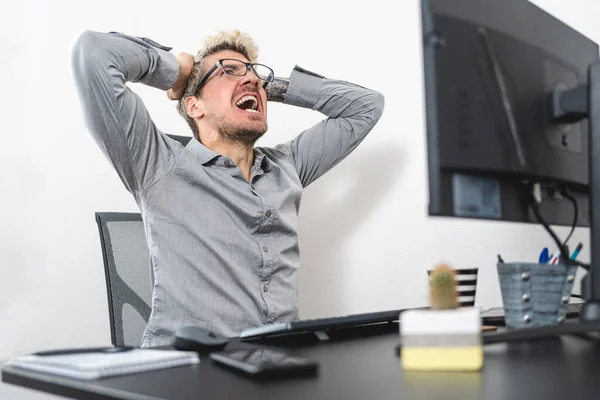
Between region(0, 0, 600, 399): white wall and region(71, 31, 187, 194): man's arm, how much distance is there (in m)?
0.44

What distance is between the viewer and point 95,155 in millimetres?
1946

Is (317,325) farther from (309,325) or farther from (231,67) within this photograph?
(231,67)

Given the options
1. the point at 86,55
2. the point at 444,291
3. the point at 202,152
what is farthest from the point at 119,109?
the point at 444,291

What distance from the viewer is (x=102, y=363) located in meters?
0.66

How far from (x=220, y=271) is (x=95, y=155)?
682 mm

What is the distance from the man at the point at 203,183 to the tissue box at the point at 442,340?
0.88 m

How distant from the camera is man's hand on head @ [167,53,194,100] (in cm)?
180

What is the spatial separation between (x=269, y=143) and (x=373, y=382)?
1.58 metres

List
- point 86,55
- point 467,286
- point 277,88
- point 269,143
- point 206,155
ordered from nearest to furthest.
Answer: point 467,286 → point 86,55 → point 206,155 → point 277,88 → point 269,143

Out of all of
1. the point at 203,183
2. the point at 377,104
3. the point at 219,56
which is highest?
the point at 219,56

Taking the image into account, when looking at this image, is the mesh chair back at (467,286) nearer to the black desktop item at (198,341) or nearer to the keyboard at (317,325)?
the keyboard at (317,325)

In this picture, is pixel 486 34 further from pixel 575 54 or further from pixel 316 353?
pixel 316 353

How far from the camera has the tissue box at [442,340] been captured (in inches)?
24.1

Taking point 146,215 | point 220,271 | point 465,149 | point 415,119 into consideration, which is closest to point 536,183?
point 465,149
